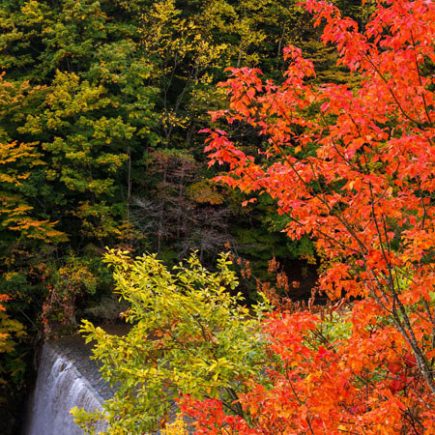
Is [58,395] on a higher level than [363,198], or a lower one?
lower

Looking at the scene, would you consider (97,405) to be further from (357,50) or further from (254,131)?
(254,131)

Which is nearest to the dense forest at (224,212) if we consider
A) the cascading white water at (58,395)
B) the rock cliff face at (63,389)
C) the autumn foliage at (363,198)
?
the autumn foliage at (363,198)

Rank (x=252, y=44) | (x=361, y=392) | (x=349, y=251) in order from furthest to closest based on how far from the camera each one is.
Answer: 1. (x=252, y=44)
2. (x=361, y=392)
3. (x=349, y=251)

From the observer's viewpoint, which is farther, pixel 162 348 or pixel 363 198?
pixel 162 348

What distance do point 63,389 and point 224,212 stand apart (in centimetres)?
772

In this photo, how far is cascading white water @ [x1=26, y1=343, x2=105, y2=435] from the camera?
11.3 m

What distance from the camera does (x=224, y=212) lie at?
17.8m

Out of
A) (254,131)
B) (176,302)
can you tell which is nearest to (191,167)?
(254,131)

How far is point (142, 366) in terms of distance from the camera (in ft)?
17.5

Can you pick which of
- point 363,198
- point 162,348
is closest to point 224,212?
point 162,348

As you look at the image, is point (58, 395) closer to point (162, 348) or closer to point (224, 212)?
point (224, 212)

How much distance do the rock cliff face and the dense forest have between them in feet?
3.82

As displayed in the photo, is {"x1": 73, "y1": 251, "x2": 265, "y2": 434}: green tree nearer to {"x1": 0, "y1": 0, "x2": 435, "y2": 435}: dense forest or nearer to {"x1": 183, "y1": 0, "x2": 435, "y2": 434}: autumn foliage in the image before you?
{"x1": 0, "y1": 0, "x2": 435, "y2": 435}: dense forest

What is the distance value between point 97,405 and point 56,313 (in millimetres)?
5955
